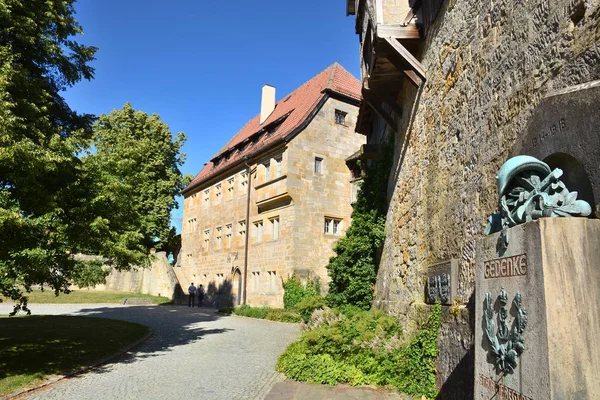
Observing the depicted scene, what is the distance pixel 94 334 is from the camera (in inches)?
512

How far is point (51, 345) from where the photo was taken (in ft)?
35.1

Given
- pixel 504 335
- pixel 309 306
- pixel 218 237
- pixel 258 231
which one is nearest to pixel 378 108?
pixel 309 306

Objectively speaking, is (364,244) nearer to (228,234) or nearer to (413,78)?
(413,78)

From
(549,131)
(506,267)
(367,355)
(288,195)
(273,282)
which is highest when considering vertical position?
(288,195)

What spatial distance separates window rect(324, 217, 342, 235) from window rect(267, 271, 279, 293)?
3.51 metres

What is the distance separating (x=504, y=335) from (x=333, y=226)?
20.4 m

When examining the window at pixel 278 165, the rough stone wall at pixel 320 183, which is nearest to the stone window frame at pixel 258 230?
the window at pixel 278 165

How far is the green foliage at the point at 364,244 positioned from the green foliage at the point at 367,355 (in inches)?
137

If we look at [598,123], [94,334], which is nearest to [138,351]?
[94,334]

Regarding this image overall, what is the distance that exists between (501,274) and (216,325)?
1564cm

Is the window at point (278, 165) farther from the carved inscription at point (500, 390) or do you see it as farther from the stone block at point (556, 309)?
the stone block at point (556, 309)

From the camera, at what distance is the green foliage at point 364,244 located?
39.6 ft

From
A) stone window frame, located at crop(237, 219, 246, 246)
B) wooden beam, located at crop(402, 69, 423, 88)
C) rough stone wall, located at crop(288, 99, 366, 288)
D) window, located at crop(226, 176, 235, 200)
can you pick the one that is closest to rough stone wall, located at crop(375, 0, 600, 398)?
wooden beam, located at crop(402, 69, 423, 88)

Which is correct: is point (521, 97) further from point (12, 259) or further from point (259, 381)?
point (12, 259)
